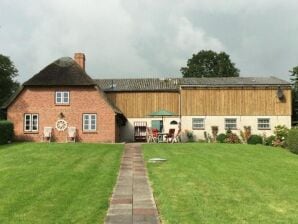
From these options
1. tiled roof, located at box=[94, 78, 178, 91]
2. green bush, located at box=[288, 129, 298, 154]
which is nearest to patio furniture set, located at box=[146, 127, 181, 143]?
tiled roof, located at box=[94, 78, 178, 91]

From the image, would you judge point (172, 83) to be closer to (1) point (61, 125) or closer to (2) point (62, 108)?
(2) point (62, 108)

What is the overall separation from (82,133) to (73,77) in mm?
4457

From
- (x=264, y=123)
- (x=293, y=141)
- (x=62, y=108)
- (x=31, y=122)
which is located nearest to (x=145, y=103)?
(x=62, y=108)

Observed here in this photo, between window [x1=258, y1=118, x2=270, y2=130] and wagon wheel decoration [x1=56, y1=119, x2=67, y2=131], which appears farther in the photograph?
window [x1=258, y1=118, x2=270, y2=130]

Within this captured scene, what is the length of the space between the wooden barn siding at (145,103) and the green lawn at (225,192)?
2311cm

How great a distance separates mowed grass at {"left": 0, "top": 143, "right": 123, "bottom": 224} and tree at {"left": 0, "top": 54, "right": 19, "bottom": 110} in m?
43.1

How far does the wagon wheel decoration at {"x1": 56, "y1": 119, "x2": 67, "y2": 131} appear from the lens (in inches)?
1474

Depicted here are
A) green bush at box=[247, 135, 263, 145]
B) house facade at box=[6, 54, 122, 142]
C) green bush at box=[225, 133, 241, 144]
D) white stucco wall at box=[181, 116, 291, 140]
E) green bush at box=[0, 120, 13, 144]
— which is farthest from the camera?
white stucco wall at box=[181, 116, 291, 140]

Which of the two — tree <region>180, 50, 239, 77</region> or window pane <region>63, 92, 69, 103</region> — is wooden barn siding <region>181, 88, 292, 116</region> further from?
tree <region>180, 50, 239, 77</region>

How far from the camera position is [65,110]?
123 feet

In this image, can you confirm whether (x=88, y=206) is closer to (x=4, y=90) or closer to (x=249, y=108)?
(x=249, y=108)

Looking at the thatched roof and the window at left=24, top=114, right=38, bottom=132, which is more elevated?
the thatched roof

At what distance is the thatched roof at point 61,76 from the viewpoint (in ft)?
123

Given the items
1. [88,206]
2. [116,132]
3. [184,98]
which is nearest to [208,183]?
[88,206]
